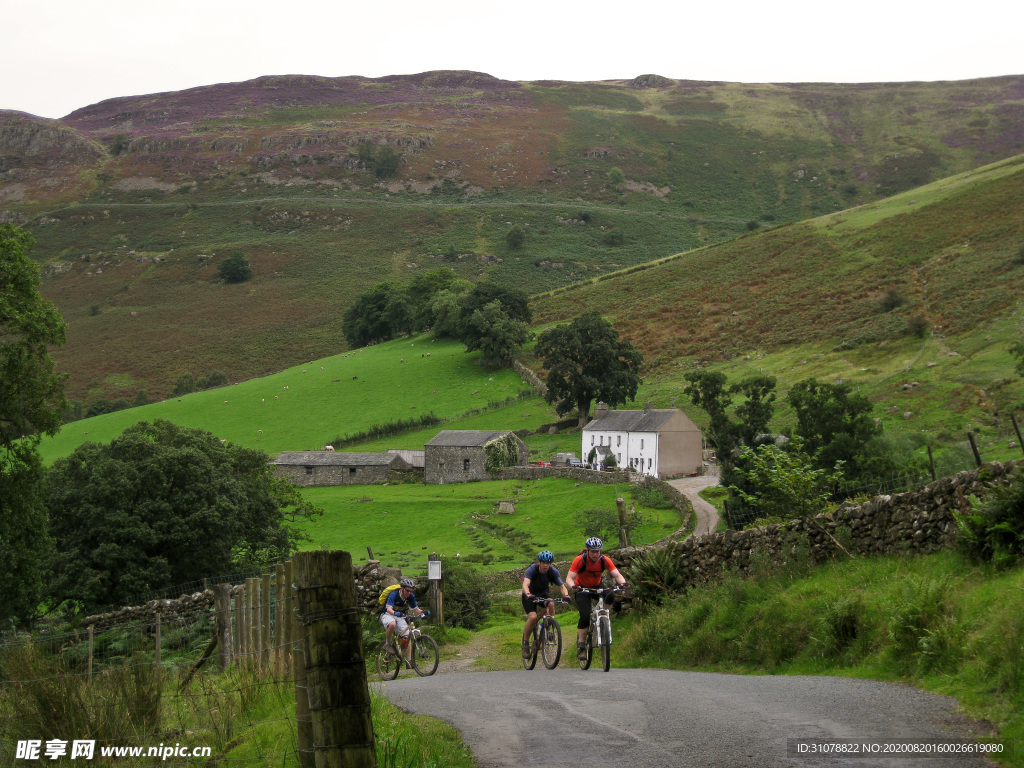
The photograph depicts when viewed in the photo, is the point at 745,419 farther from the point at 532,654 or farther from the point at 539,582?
the point at 539,582

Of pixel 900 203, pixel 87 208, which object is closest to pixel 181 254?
pixel 87 208

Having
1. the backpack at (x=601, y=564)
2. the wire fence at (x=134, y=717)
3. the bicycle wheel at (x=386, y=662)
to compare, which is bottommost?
the bicycle wheel at (x=386, y=662)

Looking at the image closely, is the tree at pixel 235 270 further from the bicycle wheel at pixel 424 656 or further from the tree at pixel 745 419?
the bicycle wheel at pixel 424 656

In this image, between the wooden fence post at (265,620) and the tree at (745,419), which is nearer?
the wooden fence post at (265,620)

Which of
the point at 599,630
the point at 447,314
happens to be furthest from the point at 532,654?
the point at 447,314

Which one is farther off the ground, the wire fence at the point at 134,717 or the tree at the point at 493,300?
the tree at the point at 493,300

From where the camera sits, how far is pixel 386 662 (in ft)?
59.4

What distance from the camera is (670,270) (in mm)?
126688

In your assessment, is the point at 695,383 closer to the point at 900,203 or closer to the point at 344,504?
the point at 344,504

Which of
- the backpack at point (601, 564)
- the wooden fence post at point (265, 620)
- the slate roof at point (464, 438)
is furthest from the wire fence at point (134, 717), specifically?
the slate roof at point (464, 438)

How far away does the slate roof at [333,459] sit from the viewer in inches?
2803

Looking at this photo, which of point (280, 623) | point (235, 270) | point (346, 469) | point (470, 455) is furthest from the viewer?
point (235, 270)

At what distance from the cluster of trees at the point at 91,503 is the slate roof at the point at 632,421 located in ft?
120

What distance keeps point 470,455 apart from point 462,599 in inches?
1597
